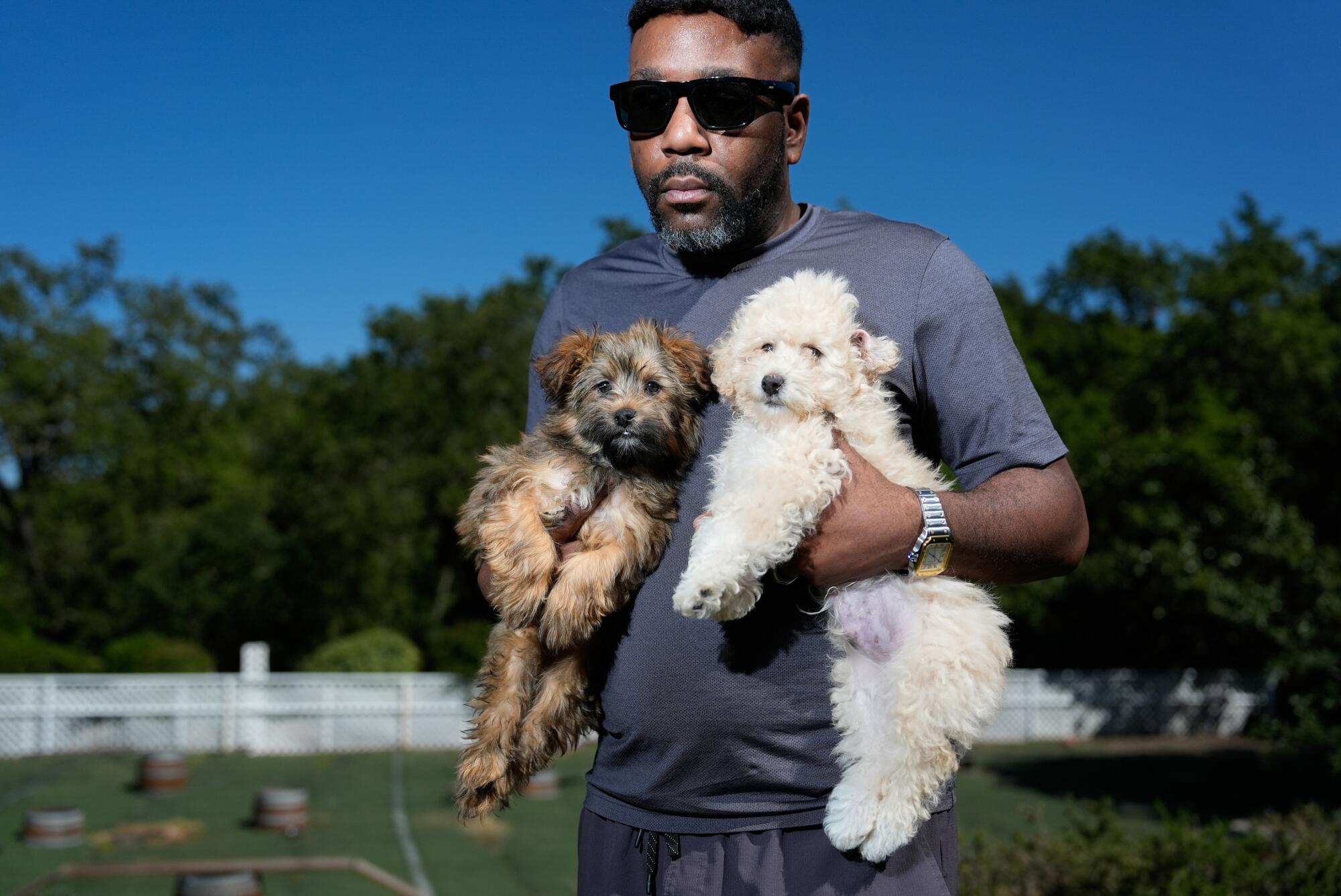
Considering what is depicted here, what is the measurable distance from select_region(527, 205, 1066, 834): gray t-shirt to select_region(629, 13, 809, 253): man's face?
214 mm

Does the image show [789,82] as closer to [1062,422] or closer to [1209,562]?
[1209,562]

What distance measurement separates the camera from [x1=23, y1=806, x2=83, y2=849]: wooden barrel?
15.6 meters

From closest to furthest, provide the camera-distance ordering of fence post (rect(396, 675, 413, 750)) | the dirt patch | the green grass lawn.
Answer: the green grass lawn → the dirt patch → fence post (rect(396, 675, 413, 750))

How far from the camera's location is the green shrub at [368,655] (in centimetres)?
2788

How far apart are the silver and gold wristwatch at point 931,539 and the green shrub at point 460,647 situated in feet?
83.4

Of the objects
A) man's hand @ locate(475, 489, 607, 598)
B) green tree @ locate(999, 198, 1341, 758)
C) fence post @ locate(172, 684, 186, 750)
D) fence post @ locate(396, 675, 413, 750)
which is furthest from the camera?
fence post @ locate(396, 675, 413, 750)

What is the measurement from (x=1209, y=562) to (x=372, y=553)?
19876 millimetres

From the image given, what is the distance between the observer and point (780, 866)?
8.87ft

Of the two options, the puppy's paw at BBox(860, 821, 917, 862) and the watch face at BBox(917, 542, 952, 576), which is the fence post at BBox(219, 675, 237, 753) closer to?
the puppy's paw at BBox(860, 821, 917, 862)

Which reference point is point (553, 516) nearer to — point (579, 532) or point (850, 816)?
point (579, 532)

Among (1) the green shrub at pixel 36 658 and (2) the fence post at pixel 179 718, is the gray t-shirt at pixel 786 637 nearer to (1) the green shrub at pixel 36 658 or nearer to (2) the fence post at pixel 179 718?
(2) the fence post at pixel 179 718

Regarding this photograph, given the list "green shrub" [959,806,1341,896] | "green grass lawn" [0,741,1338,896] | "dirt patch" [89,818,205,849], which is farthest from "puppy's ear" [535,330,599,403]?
"dirt patch" [89,818,205,849]

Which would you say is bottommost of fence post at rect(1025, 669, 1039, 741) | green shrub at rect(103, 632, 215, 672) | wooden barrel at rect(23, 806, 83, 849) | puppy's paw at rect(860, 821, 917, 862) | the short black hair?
fence post at rect(1025, 669, 1039, 741)

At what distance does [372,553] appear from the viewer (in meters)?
29.5
